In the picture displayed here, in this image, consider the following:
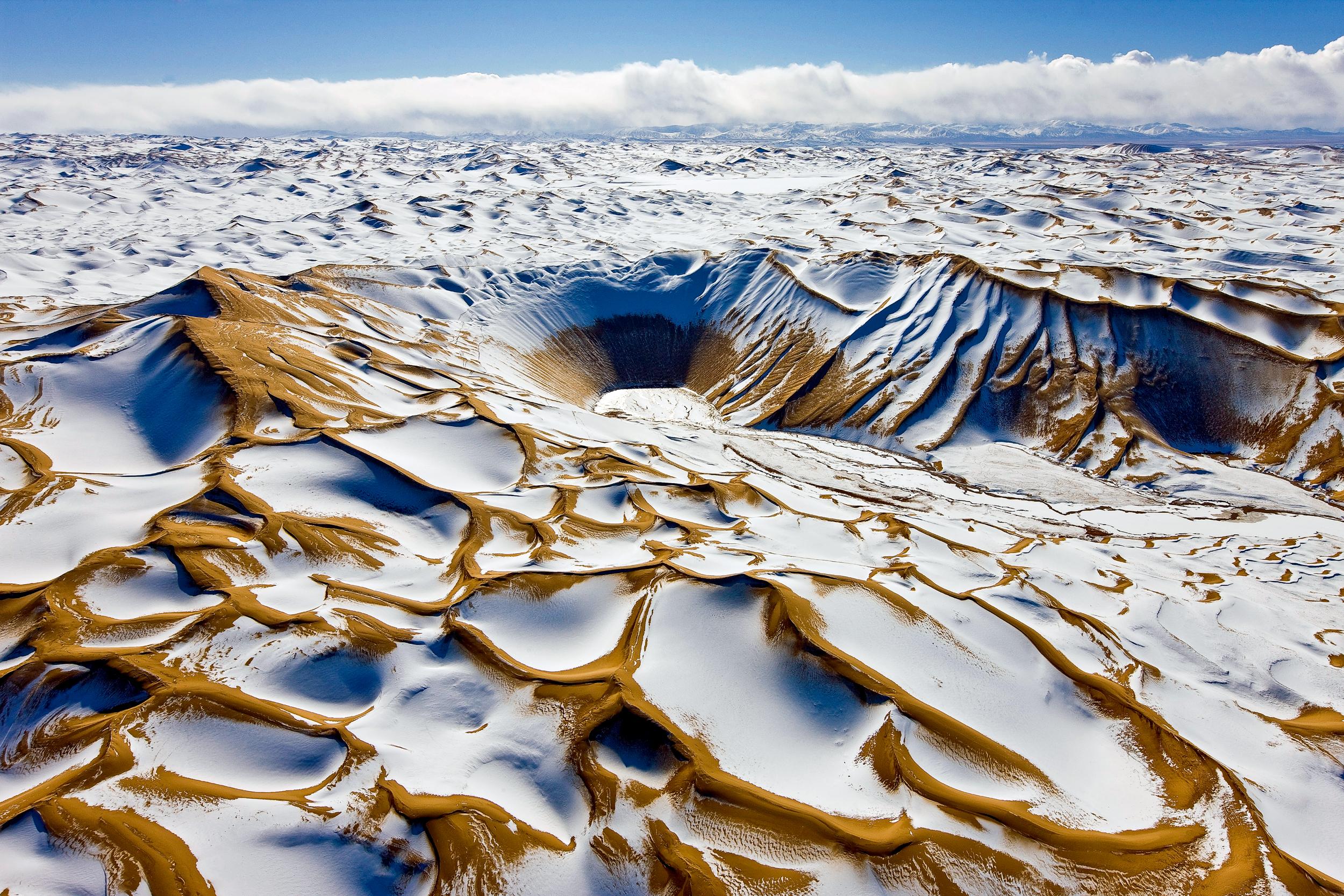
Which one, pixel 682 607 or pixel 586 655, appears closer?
pixel 586 655

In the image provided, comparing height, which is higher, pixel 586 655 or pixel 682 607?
pixel 682 607

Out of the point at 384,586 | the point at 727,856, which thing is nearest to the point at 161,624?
the point at 384,586

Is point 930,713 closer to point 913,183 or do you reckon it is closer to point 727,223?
point 727,223

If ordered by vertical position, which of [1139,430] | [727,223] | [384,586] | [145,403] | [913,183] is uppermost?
[913,183]
